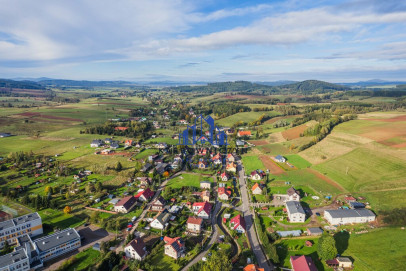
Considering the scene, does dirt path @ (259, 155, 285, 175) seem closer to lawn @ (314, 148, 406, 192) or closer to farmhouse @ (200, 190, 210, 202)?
lawn @ (314, 148, 406, 192)

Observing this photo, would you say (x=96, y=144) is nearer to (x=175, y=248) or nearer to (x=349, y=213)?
(x=175, y=248)

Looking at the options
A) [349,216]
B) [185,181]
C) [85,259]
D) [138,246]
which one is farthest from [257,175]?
[85,259]

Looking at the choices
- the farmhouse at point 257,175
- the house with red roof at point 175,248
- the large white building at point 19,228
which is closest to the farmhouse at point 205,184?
the farmhouse at point 257,175

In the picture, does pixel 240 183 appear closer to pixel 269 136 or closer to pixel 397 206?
pixel 397 206

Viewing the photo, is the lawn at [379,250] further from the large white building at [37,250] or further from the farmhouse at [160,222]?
the large white building at [37,250]

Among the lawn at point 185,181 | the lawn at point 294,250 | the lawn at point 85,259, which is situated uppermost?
the lawn at point 294,250

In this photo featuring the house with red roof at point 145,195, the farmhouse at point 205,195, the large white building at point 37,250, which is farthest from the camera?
the farmhouse at point 205,195
